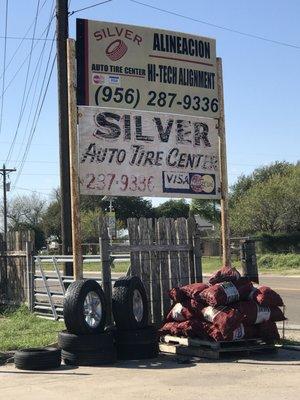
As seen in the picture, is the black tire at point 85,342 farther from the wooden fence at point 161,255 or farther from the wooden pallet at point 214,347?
the wooden fence at point 161,255

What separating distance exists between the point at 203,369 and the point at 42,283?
327 inches

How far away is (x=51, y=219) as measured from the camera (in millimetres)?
91062

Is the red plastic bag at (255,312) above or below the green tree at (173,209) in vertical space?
below

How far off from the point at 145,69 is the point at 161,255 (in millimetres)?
3428

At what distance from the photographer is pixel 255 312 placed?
946 centimetres

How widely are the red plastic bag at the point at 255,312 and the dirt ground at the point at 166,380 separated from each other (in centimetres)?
56

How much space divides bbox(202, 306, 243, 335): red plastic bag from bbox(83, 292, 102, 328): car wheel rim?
1642mm

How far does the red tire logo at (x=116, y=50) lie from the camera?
11.1m

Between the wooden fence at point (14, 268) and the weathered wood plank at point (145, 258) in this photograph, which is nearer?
the weathered wood plank at point (145, 258)

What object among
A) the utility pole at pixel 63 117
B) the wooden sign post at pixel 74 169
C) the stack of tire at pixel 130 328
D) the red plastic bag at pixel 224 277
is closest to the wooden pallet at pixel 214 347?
the stack of tire at pixel 130 328

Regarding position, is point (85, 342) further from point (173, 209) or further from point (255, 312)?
point (173, 209)

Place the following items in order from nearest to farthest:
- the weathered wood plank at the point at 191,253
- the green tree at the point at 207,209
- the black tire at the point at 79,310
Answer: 1. the black tire at the point at 79,310
2. the weathered wood plank at the point at 191,253
3. the green tree at the point at 207,209

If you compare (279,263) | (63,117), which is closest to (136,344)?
(63,117)

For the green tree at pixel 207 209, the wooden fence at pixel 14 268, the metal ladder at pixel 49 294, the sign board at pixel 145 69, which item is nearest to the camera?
the sign board at pixel 145 69
